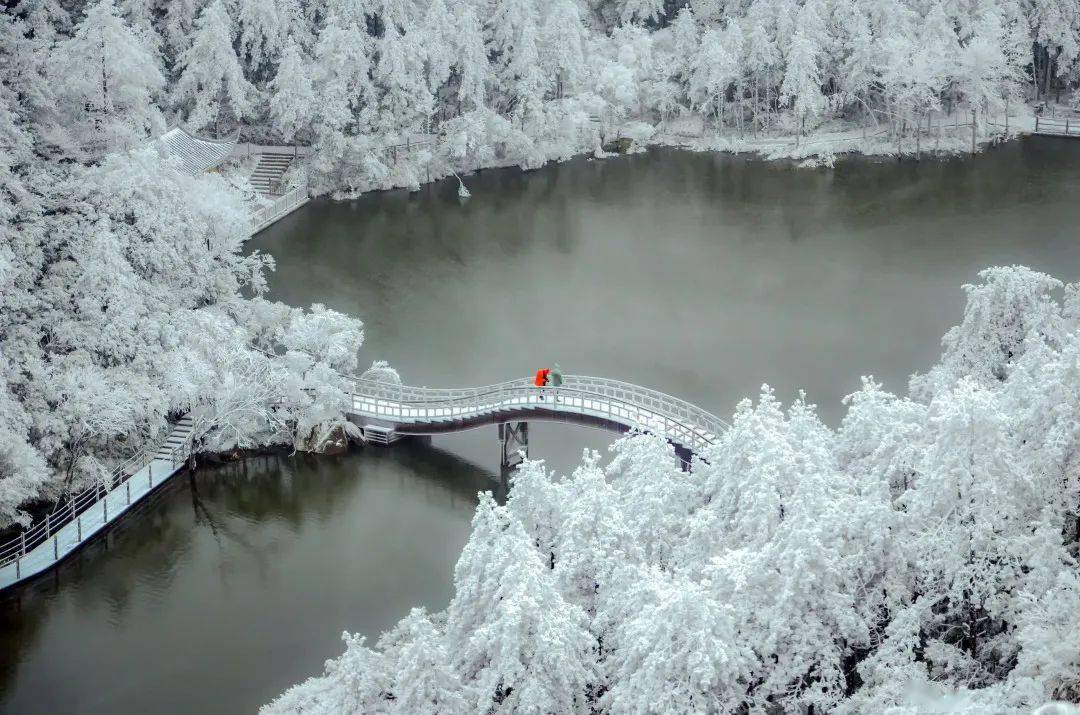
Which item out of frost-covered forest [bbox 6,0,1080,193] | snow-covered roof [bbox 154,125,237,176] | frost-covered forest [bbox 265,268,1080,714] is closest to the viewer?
frost-covered forest [bbox 265,268,1080,714]

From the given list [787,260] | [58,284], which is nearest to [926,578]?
[58,284]

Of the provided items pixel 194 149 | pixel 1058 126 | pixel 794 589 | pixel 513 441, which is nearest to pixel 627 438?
A: pixel 794 589

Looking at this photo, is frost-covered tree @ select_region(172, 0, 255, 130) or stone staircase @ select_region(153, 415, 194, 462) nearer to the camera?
stone staircase @ select_region(153, 415, 194, 462)

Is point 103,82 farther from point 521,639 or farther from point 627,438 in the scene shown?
point 521,639

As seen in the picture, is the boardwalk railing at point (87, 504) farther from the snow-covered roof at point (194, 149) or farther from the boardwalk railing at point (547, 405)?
the snow-covered roof at point (194, 149)

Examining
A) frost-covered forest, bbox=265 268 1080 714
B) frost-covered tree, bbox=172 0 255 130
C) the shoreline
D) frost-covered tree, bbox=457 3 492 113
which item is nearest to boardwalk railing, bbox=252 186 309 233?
the shoreline

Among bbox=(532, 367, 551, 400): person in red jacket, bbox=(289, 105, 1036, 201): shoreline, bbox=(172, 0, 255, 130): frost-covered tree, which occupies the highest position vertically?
bbox=(172, 0, 255, 130): frost-covered tree

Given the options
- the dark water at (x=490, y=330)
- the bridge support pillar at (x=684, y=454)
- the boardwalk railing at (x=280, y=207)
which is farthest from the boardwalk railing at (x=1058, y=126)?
the bridge support pillar at (x=684, y=454)

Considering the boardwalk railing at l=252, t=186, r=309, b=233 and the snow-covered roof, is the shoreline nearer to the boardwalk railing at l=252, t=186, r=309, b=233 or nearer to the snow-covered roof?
the boardwalk railing at l=252, t=186, r=309, b=233
